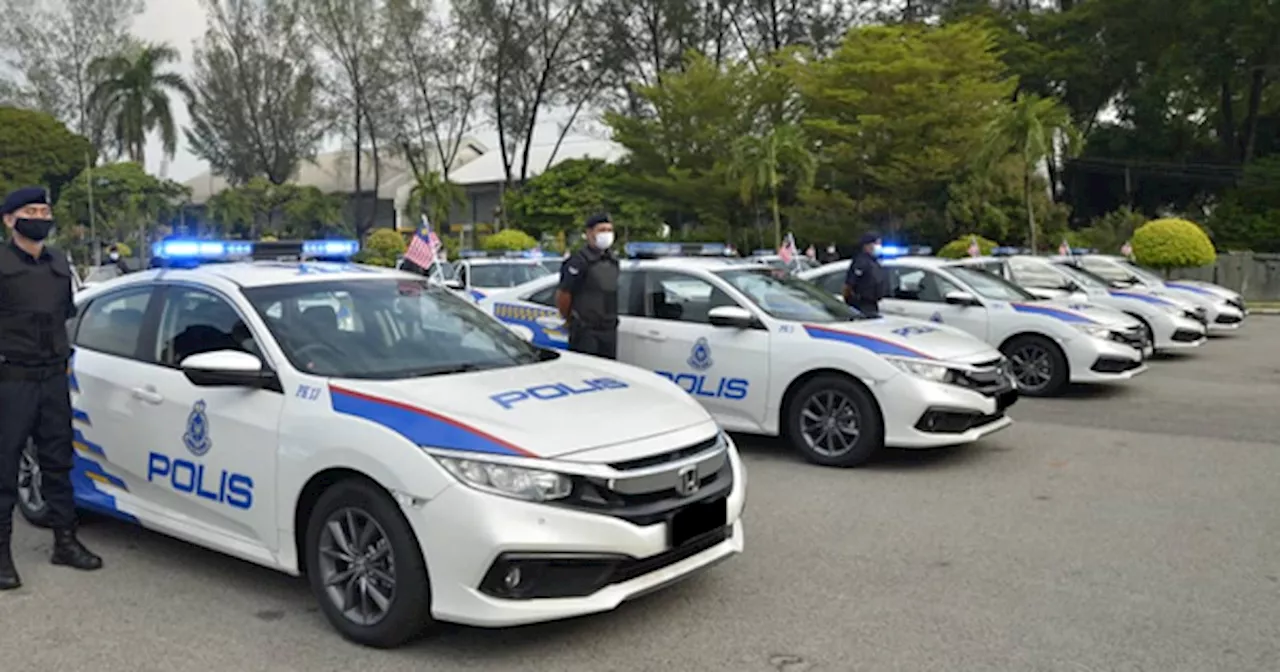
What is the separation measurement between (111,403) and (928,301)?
8.19 m

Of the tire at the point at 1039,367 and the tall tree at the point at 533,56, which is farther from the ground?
the tall tree at the point at 533,56

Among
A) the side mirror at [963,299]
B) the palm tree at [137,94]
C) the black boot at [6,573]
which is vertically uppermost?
the palm tree at [137,94]

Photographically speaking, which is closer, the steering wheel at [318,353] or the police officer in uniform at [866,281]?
the steering wheel at [318,353]

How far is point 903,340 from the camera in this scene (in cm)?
754

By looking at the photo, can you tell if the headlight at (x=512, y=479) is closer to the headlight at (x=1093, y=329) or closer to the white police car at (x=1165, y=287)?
the headlight at (x=1093, y=329)

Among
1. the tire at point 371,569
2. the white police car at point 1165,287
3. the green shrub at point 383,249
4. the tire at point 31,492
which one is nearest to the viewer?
the tire at point 371,569

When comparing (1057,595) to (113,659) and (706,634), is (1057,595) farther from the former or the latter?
(113,659)

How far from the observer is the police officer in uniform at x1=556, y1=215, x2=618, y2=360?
26.1 ft

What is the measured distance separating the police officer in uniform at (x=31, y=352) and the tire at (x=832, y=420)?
15.1 feet

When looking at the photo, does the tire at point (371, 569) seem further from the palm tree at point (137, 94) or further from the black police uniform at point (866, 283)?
the palm tree at point (137, 94)

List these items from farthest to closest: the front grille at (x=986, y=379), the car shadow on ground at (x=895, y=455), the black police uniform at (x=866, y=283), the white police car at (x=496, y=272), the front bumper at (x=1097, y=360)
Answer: the white police car at (x=496, y=272) → the front bumper at (x=1097, y=360) → the black police uniform at (x=866, y=283) → the car shadow on ground at (x=895, y=455) → the front grille at (x=986, y=379)

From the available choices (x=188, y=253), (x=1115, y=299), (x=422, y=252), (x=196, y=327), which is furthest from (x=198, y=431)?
(x=1115, y=299)

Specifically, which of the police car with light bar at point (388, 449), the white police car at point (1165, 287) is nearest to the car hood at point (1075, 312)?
the white police car at point (1165, 287)

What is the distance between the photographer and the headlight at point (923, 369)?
727cm
